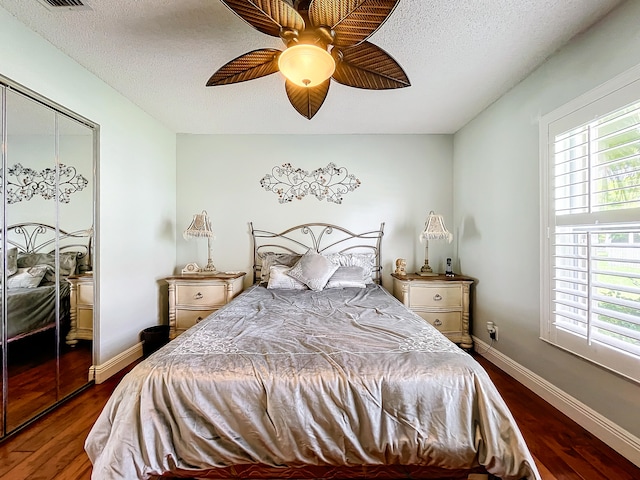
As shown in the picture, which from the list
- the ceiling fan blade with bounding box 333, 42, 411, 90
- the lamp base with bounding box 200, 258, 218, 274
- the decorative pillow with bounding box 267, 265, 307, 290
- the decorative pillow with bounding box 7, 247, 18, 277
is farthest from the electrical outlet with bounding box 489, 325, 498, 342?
the decorative pillow with bounding box 7, 247, 18, 277

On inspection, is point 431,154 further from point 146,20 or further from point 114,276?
point 114,276

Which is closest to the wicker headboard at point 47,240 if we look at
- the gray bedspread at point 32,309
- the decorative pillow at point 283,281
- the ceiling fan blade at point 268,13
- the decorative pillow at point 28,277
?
the decorative pillow at point 28,277

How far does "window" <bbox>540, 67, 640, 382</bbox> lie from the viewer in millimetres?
1605

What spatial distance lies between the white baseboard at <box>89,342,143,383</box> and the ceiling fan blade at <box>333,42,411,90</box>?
296 centimetres

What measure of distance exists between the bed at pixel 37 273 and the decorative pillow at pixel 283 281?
1.62 m

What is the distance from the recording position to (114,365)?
2.68 metres

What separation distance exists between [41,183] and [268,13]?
1.92 metres

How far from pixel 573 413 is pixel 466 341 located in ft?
4.02

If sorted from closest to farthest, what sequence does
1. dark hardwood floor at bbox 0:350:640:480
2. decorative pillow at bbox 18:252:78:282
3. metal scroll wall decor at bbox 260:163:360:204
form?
dark hardwood floor at bbox 0:350:640:480, decorative pillow at bbox 18:252:78:282, metal scroll wall decor at bbox 260:163:360:204

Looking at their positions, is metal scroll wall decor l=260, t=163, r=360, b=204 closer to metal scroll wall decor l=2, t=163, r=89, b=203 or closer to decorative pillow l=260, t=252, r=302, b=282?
decorative pillow l=260, t=252, r=302, b=282

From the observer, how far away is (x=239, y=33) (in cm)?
195

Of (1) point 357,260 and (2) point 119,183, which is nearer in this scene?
(2) point 119,183

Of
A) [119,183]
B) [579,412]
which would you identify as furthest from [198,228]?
[579,412]

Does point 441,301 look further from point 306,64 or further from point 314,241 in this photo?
point 306,64
